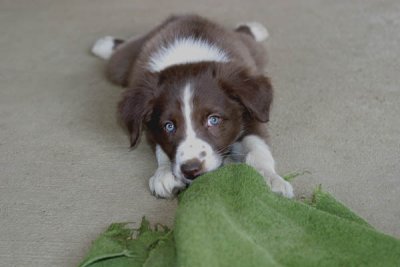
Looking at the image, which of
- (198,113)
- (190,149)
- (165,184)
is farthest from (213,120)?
(165,184)

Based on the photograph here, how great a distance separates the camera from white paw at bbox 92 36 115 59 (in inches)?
142

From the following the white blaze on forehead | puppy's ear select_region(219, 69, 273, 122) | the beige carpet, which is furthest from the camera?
the white blaze on forehead

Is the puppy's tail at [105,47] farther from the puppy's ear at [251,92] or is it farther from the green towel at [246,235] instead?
the green towel at [246,235]

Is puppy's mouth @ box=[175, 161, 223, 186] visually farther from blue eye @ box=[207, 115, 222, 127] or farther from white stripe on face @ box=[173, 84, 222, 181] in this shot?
blue eye @ box=[207, 115, 222, 127]

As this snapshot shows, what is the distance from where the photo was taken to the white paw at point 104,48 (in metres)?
3.61

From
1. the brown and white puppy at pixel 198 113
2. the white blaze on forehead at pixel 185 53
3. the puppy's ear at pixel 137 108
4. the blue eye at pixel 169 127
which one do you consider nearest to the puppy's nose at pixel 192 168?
the brown and white puppy at pixel 198 113

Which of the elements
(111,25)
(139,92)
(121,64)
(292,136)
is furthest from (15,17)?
(292,136)

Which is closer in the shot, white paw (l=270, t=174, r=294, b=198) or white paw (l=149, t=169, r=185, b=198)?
white paw (l=270, t=174, r=294, b=198)

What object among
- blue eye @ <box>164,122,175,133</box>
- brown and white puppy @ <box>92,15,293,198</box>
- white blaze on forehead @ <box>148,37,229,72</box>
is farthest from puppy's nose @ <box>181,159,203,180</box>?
white blaze on forehead @ <box>148,37,229,72</box>

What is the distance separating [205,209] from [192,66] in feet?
2.90

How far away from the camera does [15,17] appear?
14.7 ft

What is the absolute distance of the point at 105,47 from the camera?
3.63 meters

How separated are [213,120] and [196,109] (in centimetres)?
9

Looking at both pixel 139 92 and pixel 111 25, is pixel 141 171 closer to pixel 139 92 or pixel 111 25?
pixel 139 92
